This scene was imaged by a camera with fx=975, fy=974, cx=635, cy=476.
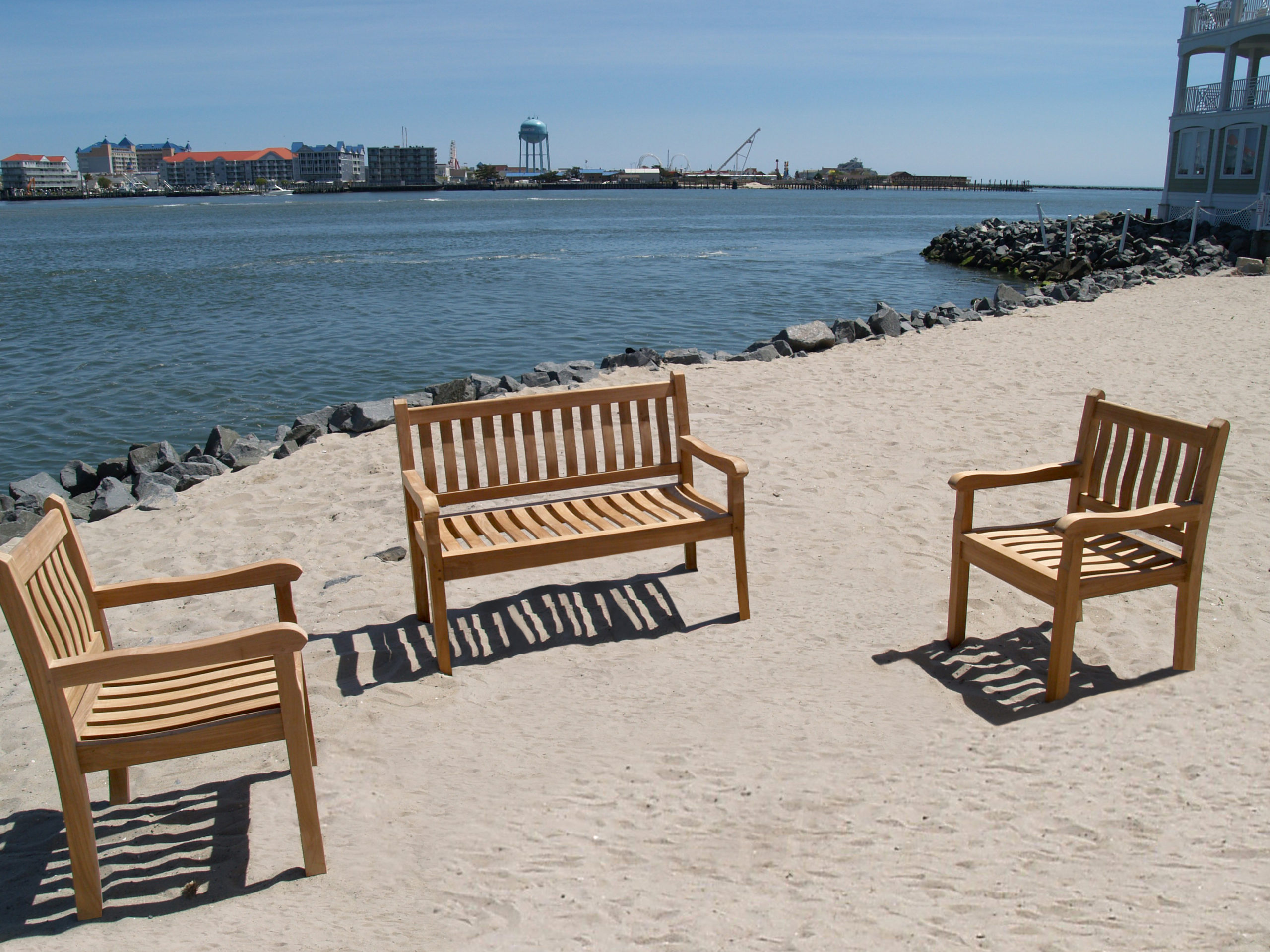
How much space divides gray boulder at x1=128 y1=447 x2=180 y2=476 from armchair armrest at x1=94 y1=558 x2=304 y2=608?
20.5 ft

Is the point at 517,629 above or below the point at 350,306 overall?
below

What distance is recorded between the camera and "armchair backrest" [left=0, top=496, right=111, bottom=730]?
276 cm

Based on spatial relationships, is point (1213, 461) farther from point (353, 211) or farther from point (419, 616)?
point (353, 211)

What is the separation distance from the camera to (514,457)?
525 cm

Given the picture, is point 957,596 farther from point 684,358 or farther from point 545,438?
point 684,358

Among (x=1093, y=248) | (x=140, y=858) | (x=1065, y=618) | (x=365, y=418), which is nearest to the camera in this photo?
(x=140, y=858)

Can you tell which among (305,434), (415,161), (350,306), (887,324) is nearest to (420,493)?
(305,434)

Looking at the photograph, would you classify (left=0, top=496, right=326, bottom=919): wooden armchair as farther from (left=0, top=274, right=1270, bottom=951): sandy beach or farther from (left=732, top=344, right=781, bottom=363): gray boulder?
(left=732, top=344, right=781, bottom=363): gray boulder

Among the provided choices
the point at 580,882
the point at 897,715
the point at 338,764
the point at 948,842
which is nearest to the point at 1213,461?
the point at 897,715

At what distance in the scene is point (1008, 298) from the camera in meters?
17.8

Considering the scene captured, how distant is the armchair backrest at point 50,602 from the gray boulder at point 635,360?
9.36m

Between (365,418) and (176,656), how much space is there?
662 cm

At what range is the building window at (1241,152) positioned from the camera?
28547 millimetres

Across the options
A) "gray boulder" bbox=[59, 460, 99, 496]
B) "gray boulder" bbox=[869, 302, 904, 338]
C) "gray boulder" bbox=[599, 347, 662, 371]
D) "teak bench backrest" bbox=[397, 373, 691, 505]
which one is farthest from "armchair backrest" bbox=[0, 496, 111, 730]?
"gray boulder" bbox=[869, 302, 904, 338]
